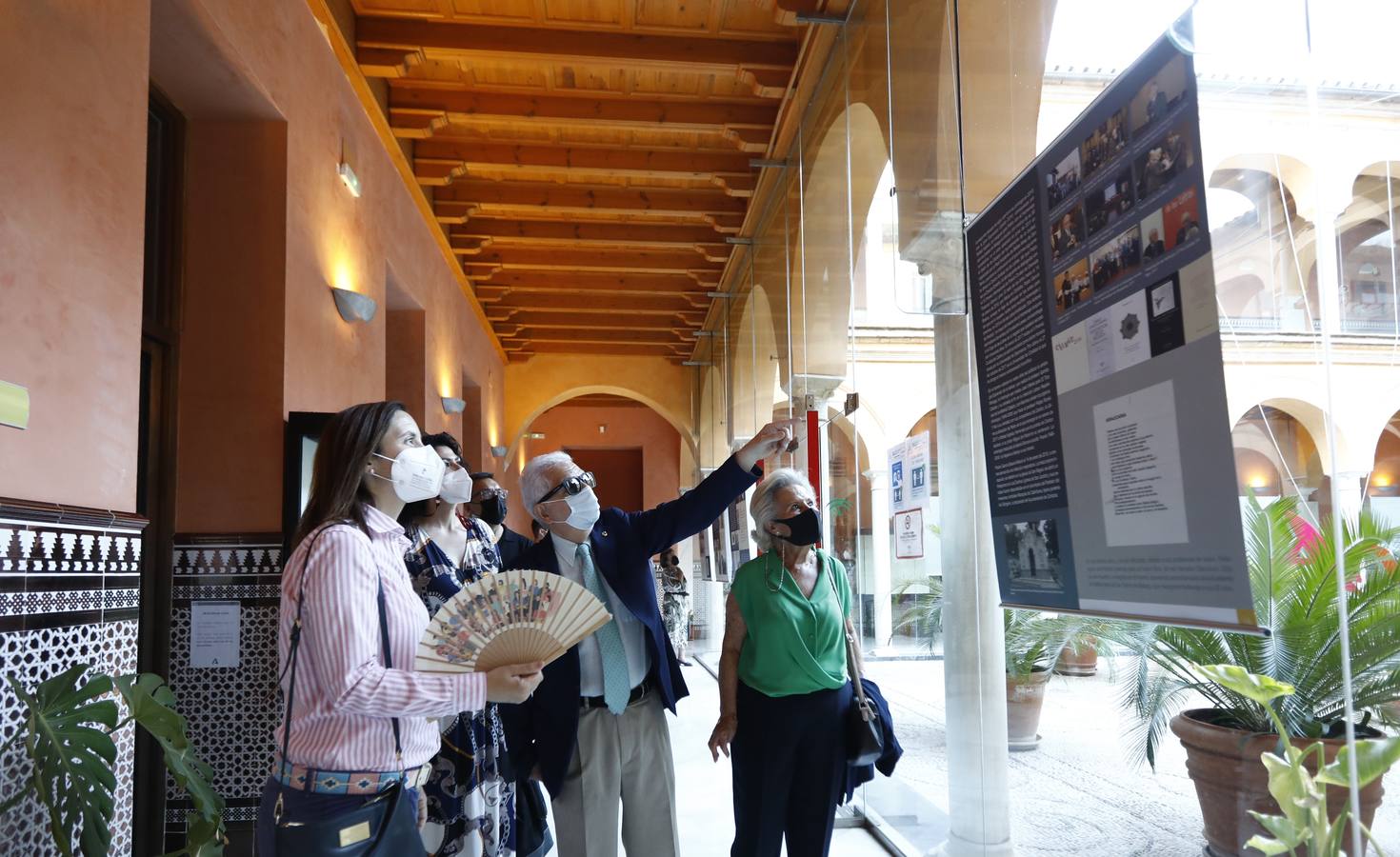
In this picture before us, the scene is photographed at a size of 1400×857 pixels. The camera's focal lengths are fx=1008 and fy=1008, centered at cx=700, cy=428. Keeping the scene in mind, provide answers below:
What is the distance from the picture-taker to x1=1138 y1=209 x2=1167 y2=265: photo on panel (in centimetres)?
179

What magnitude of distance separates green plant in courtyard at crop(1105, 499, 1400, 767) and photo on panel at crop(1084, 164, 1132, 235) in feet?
1.98

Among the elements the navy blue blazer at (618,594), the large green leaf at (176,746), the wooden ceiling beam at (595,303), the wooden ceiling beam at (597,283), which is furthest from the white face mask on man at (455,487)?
the wooden ceiling beam at (595,303)

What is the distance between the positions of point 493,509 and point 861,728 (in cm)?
220

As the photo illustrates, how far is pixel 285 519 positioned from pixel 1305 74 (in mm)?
3852

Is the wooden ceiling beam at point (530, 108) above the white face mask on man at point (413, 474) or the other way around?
above

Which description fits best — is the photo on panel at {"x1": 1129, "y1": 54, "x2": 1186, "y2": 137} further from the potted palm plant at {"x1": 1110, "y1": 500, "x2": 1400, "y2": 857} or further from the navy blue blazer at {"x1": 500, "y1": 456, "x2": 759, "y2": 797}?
the navy blue blazer at {"x1": 500, "y1": 456, "x2": 759, "y2": 797}

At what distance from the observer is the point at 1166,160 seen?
1786 millimetres

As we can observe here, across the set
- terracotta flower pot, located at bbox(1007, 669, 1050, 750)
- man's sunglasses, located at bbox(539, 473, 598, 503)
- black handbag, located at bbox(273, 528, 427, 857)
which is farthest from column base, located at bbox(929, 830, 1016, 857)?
black handbag, located at bbox(273, 528, 427, 857)

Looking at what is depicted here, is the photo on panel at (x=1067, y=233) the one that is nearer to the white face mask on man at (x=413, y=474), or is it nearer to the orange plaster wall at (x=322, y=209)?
the white face mask on man at (x=413, y=474)

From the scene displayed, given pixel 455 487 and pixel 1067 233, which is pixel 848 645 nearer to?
pixel 455 487

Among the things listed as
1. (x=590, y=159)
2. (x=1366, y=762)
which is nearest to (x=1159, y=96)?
(x=1366, y=762)

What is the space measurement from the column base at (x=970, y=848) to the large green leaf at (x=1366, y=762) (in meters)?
1.91

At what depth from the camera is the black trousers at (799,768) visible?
314 cm

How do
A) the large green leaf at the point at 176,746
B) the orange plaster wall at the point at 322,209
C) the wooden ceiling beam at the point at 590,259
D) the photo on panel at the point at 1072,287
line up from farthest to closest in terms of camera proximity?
1. the wooden ceiling beam at the point at 590,259
2. the orange plaster wall at the point at 322,209
3. the large green leaf at the point at 176,746
4. the photo on panel at the point at 1072,287
